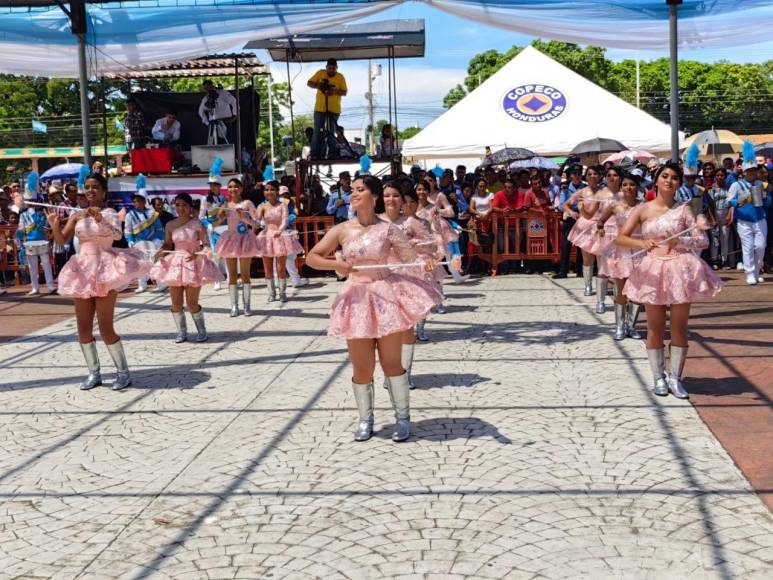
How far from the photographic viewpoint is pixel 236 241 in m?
12.6

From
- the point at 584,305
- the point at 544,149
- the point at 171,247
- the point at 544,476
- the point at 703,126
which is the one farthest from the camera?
the point at 703,126

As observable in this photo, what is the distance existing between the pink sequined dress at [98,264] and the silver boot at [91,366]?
0.53 m

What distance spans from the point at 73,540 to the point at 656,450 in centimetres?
360

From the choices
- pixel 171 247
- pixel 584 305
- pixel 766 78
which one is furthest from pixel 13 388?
pixel 766 78

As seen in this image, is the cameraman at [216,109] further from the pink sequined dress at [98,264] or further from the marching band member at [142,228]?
the pink sequined dress at [98,264]

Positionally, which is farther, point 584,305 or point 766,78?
point 766,78

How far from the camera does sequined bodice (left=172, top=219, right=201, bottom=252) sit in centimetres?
1065

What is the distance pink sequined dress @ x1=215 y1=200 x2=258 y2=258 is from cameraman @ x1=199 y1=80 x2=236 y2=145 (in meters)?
6.21

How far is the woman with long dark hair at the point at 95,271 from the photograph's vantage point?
8.13 m

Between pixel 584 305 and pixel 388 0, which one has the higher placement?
pixel 388 0

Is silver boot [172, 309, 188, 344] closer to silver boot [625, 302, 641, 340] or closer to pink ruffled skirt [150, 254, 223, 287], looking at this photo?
pink ruffled skirt [150, 254, 223, 287]

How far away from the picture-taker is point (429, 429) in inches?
264

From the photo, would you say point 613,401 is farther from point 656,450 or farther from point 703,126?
point 703,126

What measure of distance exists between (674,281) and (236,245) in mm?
6923
